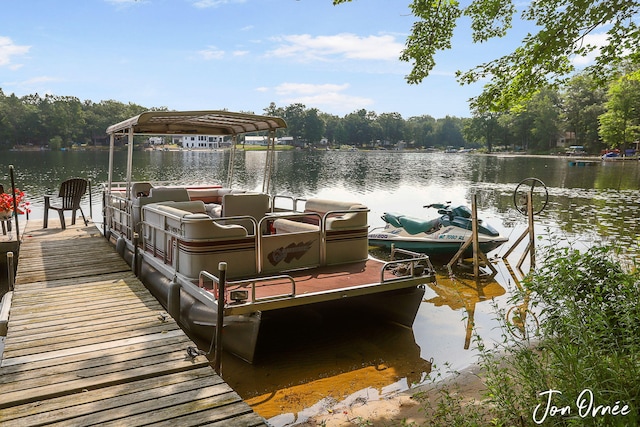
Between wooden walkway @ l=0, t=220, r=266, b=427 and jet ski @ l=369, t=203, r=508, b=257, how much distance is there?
24.1ft

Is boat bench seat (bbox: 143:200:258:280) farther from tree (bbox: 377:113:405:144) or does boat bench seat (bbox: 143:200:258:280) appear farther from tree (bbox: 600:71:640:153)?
tree (bbox: 377:113:405:144)

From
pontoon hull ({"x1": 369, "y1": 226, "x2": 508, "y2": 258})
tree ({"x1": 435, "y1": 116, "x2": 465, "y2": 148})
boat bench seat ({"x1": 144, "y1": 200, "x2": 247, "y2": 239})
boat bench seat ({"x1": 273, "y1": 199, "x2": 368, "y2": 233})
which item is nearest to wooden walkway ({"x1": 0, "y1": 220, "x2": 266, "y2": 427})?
boat bench seat ({"x1": 144, "y1": 200, "x2": 247, "y2": 239})

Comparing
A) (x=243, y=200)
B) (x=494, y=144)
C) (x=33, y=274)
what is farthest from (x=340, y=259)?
(x=494, y=144)

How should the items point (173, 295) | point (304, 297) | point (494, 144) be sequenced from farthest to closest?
point (494, 144), point (173, 295), point (304, 297)

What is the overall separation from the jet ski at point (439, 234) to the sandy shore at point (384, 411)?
6.64 metres

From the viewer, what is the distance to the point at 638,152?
2776 inches

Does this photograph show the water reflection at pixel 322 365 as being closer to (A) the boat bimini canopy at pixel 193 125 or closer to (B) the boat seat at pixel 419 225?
(A) the boat bimini canopy at pixel 193 125

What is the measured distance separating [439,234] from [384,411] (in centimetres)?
782

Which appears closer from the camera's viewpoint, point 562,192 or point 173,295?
point 173,295

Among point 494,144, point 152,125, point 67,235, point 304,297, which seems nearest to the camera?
point 304,297

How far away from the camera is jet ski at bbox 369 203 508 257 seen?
12.4 meters

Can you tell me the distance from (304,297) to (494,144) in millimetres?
121636

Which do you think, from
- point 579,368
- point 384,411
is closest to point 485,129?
point 384,411

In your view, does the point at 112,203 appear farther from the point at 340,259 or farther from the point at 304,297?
the point at 304,297
